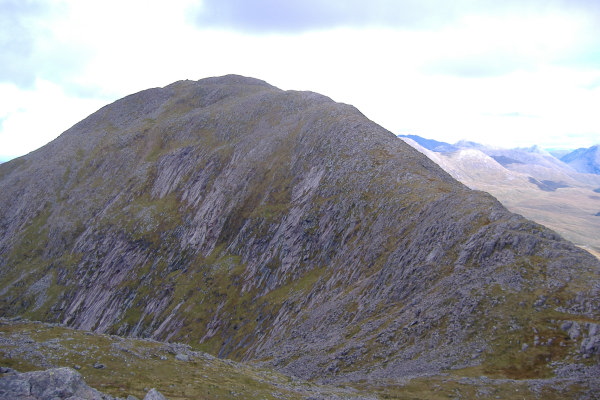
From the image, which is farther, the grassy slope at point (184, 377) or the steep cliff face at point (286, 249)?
the steep cliff face at point (286, 249)

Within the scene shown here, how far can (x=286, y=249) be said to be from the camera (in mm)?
93125

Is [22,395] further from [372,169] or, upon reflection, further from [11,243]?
[11,243]

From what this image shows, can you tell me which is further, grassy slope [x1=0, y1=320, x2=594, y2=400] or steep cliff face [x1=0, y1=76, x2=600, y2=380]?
steep cliff face [x1=0, y1=76, x2=600, y2=380]

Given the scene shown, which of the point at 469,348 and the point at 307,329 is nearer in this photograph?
the point at 469,348

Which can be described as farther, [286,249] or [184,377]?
[286,249]

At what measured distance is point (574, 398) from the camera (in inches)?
1490

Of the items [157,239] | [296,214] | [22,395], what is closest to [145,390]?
[22,395]

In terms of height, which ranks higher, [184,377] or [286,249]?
[286,249]

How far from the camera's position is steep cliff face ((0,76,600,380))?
51.5 meters

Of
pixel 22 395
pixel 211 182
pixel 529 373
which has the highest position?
pixel 211 182

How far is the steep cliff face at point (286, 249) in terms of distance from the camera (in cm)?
5153

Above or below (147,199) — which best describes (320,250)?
below

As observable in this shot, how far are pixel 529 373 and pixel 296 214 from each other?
63.6 metres

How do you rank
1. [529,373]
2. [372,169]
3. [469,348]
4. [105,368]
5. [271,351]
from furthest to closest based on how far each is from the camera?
[372,169] < [271,351] < [469,348] < [529,373] < [105,368]
